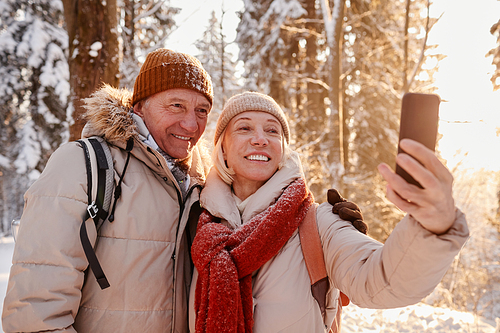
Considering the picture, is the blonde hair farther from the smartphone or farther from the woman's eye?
the smartphone

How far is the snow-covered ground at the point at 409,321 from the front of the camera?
5.31m

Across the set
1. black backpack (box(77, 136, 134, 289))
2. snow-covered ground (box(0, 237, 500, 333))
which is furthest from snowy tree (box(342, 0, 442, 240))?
black backpack (box(77, 136, 134, 289))

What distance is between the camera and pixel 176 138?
2.39m

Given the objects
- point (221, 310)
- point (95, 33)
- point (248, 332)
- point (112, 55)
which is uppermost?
point (95, 33)

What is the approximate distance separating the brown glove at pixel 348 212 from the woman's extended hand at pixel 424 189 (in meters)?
0.65

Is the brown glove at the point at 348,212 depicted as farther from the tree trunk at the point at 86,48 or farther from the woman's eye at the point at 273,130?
the tree trunk at the point at 86,48

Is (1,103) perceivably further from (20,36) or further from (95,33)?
(95,33)

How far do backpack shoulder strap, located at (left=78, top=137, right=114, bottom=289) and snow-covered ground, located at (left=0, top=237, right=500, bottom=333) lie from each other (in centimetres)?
456

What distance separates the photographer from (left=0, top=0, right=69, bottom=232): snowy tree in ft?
39.8

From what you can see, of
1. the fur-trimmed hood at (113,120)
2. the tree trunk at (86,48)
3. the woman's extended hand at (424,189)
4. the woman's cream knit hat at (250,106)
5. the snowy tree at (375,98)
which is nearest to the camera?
the woman's extended hand at (424,189)

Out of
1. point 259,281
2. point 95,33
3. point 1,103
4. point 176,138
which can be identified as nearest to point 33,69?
point 1,103

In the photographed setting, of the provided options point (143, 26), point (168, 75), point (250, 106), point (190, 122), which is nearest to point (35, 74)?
point (143, 26)

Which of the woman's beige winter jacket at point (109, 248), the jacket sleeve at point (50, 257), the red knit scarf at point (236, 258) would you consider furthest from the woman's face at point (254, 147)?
the jacket sleeve at point (50, 257)

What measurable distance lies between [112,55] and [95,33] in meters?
0.30
